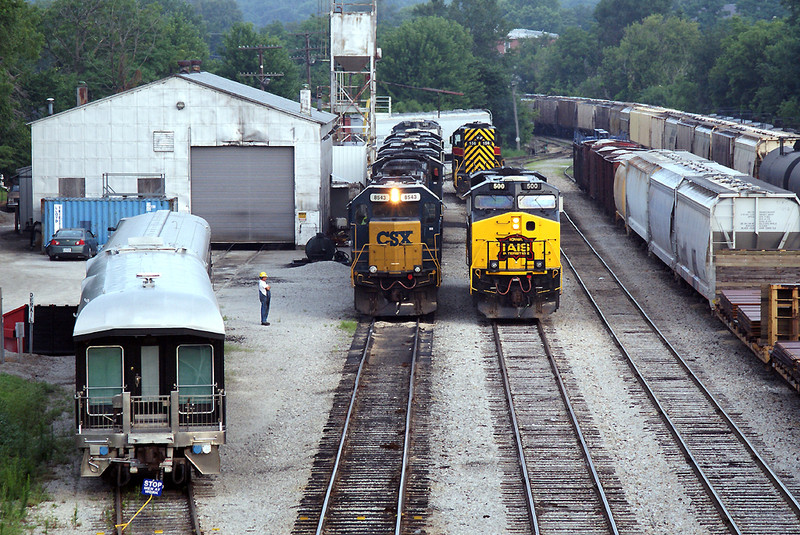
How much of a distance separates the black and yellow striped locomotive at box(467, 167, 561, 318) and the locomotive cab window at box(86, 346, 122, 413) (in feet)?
42.2

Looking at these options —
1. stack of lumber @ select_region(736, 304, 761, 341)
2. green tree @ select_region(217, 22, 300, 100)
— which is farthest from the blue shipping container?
green tree @ select_region(217, 22, 300, 100)

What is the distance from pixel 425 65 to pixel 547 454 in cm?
8850

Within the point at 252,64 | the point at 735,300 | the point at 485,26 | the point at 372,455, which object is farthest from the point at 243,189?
the point at 485,26

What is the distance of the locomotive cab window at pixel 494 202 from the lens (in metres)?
25.7

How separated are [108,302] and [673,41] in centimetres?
10678

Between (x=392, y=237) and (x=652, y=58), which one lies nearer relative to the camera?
(x=392, y=237)

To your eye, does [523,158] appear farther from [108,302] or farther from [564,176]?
[108,302]

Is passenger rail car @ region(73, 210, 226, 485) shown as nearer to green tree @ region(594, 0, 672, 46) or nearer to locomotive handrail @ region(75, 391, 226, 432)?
locomotive handrail @ region(75, 391, 226, 432)

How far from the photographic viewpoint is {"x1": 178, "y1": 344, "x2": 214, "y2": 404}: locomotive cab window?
1449 cm

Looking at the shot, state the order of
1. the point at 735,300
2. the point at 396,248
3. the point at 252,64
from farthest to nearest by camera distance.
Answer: the point at 252,64, the point at 396,248, the point at 735,300

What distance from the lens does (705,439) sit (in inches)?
682

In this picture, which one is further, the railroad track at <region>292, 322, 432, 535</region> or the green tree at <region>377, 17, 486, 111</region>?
the green tree at <region>377, 17, 486, 111</region>

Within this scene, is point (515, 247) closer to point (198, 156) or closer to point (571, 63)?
point (198, 156)

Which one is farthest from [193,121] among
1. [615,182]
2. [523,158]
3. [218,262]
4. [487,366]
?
[523,158]
